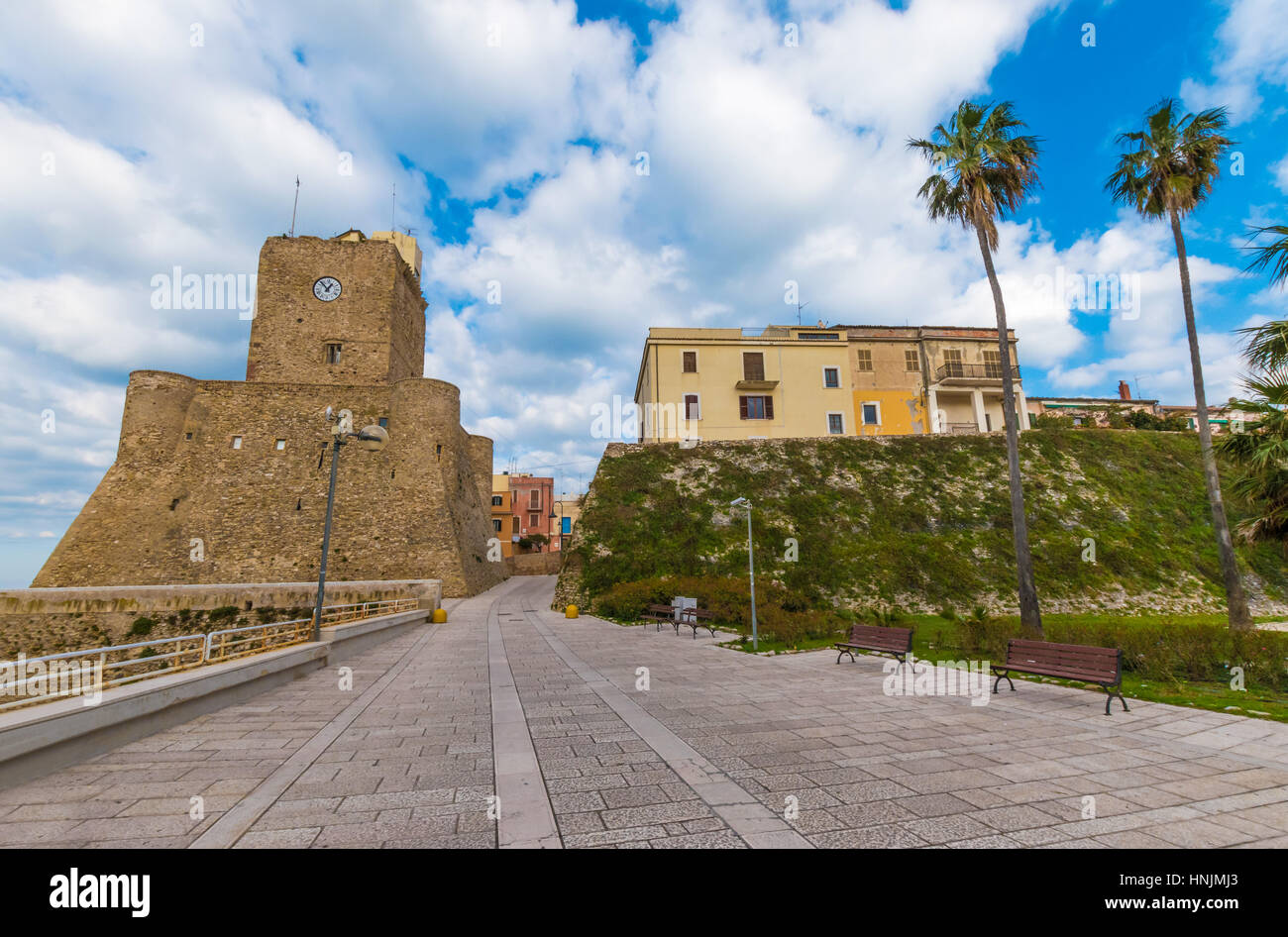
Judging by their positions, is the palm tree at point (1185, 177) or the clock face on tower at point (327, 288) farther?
the clock face on tower at point (327, 288)

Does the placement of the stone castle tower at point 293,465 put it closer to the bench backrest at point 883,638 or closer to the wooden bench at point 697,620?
the wooden bench at point 697,620

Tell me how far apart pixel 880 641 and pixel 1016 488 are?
23.7ft

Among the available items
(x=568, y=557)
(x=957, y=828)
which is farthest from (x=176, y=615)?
(x=957, y=828)

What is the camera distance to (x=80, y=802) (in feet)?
14.3

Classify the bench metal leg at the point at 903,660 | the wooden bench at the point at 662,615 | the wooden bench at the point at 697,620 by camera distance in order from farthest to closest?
the wooden bench at the point at 662,615 → the wooden bench at the point at 697,620 → the bench metal leg at the point at 903,660

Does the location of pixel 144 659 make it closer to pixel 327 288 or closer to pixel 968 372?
pixel 327 288

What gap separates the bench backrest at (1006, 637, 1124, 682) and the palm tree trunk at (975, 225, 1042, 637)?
5287mm

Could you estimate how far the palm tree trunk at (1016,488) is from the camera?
13680mm

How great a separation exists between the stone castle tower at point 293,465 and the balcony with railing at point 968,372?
32.1 m

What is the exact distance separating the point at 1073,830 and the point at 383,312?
142 ft

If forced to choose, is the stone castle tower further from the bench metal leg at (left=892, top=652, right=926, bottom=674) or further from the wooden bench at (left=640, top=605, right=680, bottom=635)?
the bench metal leg at (left=892, top=652, right=926, bottom=674)

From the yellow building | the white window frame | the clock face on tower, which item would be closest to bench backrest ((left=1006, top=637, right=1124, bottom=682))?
the yellow building

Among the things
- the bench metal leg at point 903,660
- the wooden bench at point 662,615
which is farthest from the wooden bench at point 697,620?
the bench metal leg at point 903,660
